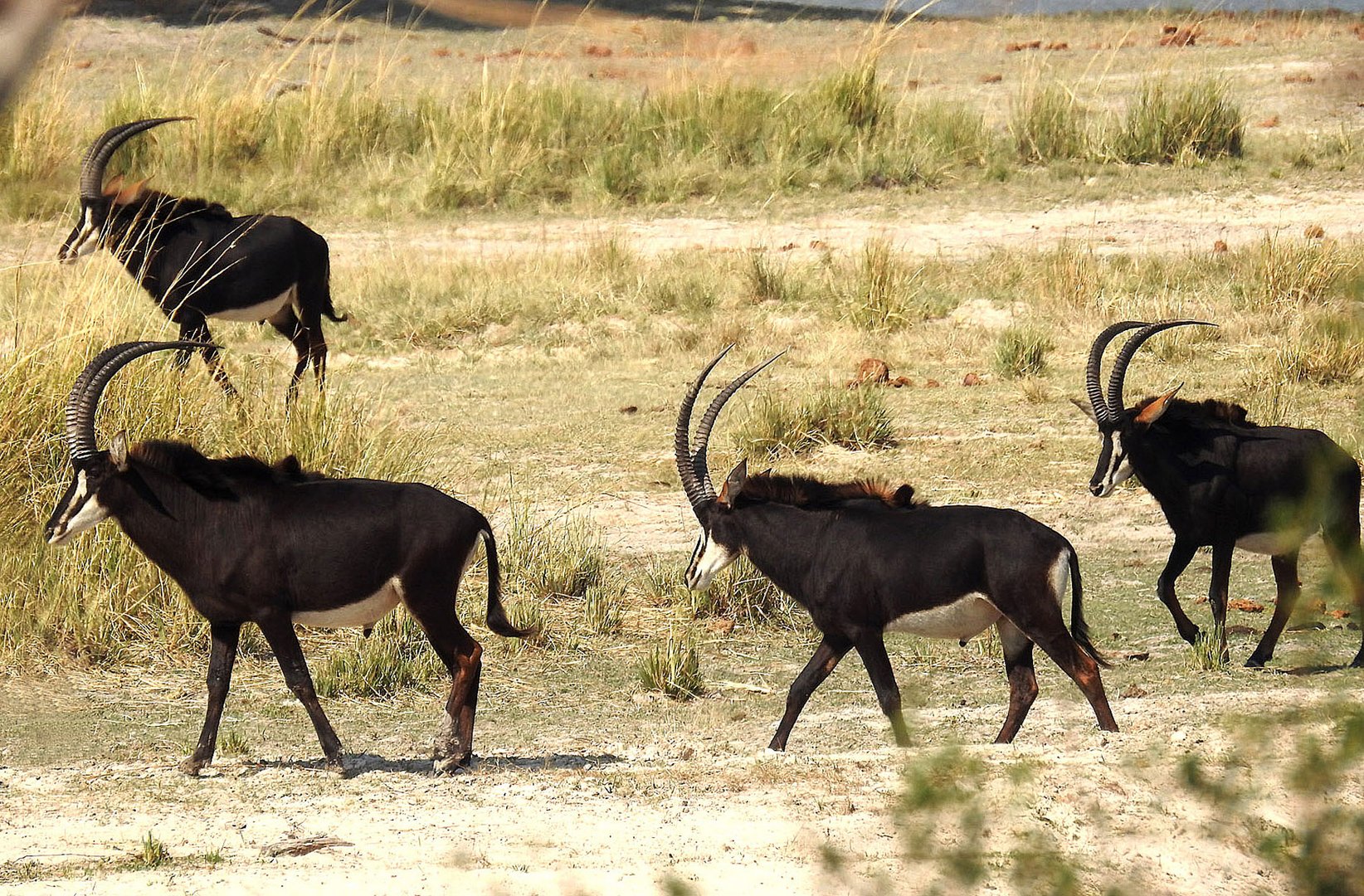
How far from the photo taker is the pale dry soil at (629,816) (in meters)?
4.30

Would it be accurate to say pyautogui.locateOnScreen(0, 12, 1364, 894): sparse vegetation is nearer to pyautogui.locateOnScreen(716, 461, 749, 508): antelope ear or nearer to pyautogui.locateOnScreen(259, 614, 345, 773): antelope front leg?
pyautogui.locateOnScreen(259, 614, 345, 773): antelope front leg

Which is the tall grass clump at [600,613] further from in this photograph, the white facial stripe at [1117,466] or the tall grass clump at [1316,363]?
the tall grass clump at [1316,363]

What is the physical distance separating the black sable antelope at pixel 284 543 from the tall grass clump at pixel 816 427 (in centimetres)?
547

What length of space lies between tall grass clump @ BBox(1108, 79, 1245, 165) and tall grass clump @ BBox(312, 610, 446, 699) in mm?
A: 13449

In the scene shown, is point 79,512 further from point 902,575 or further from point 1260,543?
point 1260,543

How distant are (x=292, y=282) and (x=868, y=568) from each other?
710cm

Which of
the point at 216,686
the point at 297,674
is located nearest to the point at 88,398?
the point at 216,686

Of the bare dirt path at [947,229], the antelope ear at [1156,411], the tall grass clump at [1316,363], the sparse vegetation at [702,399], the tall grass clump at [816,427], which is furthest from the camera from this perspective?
the bare dirt path at [947,229]


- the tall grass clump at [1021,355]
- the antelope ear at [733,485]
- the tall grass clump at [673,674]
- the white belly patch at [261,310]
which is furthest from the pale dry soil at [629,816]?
the tall grass clump at [1021,355]

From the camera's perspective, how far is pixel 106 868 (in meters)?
4.59

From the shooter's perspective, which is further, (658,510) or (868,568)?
(658,510)

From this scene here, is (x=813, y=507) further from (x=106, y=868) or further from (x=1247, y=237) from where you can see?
(x=1247, y=237)

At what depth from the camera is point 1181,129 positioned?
62.7 feet

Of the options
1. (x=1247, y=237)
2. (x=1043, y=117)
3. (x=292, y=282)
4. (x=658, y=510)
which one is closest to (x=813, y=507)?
(x=658, y=510)
